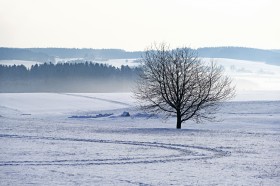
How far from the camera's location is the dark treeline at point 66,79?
165125 millimetres

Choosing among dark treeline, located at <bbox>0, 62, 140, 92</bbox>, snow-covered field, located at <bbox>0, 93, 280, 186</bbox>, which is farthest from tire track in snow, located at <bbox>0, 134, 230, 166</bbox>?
dark treeline, located at <bbox>0, 62, 140, 92</bbox>

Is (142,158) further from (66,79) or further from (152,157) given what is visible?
(66,79)

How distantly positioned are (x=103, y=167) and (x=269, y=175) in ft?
21.7

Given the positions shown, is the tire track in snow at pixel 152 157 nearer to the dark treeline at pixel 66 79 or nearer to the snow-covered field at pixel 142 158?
the snow-covered field at pixel 142 158

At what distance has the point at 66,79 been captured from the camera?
6599 inches

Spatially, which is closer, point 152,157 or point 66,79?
point 152,157

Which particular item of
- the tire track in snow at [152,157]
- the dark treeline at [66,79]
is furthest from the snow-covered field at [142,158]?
the dark treeline at [66,79]

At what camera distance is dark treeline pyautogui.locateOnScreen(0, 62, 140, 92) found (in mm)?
165125

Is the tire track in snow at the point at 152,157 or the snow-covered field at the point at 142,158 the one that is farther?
the tire track in snow at the point at 152,157

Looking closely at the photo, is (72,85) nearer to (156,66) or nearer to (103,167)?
(156,66)

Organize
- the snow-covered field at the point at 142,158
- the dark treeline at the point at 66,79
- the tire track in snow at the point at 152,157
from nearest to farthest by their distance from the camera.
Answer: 1. the snow-covered field at the point at 142,158
2. the tire track in snow at the point at 152,157
3. the dark treeline at the point at 66,79

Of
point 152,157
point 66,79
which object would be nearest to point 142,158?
point 152,157

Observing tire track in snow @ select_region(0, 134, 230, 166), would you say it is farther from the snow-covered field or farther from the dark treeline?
the dark treeline

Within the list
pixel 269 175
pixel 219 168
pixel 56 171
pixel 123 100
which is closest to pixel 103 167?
pixel 56 171
